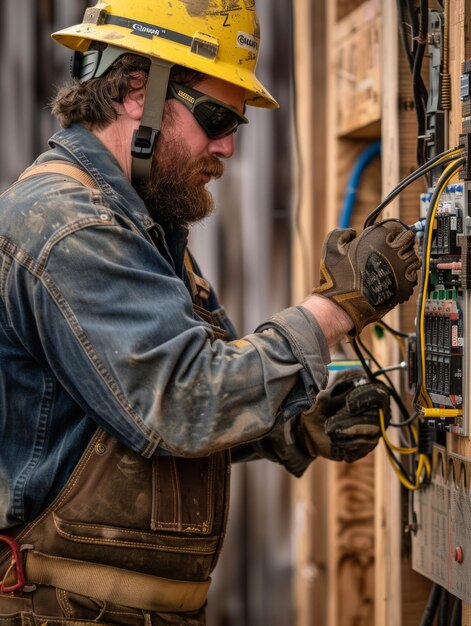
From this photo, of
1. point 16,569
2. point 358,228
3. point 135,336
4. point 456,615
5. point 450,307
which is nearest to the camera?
point 135,336

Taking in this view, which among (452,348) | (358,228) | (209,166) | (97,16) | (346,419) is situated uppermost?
(97,16)

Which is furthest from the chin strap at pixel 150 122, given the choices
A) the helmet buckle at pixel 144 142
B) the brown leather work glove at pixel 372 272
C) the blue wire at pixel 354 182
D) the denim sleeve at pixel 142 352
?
the blue wire at pixel 354 182

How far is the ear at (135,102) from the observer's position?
229 cm

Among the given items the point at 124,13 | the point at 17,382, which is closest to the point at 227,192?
the point at 124,13

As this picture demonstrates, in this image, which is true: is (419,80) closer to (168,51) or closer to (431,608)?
(168,51)

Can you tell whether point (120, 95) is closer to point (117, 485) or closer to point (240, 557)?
point (117, 485)

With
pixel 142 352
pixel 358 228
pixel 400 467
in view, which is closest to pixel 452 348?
pixel 400 467

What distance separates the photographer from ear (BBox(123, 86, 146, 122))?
229 cm

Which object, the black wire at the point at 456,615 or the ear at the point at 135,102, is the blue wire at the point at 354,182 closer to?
the ear at the point at 135,102

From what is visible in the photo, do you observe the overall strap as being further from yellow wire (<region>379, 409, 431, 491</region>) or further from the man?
yellow wire (<region>379, 409, 431, 491</region>)

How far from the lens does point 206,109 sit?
7.54 feet

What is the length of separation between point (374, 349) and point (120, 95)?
1.63 meters

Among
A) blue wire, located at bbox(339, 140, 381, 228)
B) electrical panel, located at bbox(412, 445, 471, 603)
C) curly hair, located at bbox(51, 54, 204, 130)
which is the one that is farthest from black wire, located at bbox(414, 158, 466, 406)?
blue wire, located at bbox(339, 140, 381, 228)

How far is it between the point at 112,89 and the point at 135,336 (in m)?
0.71
